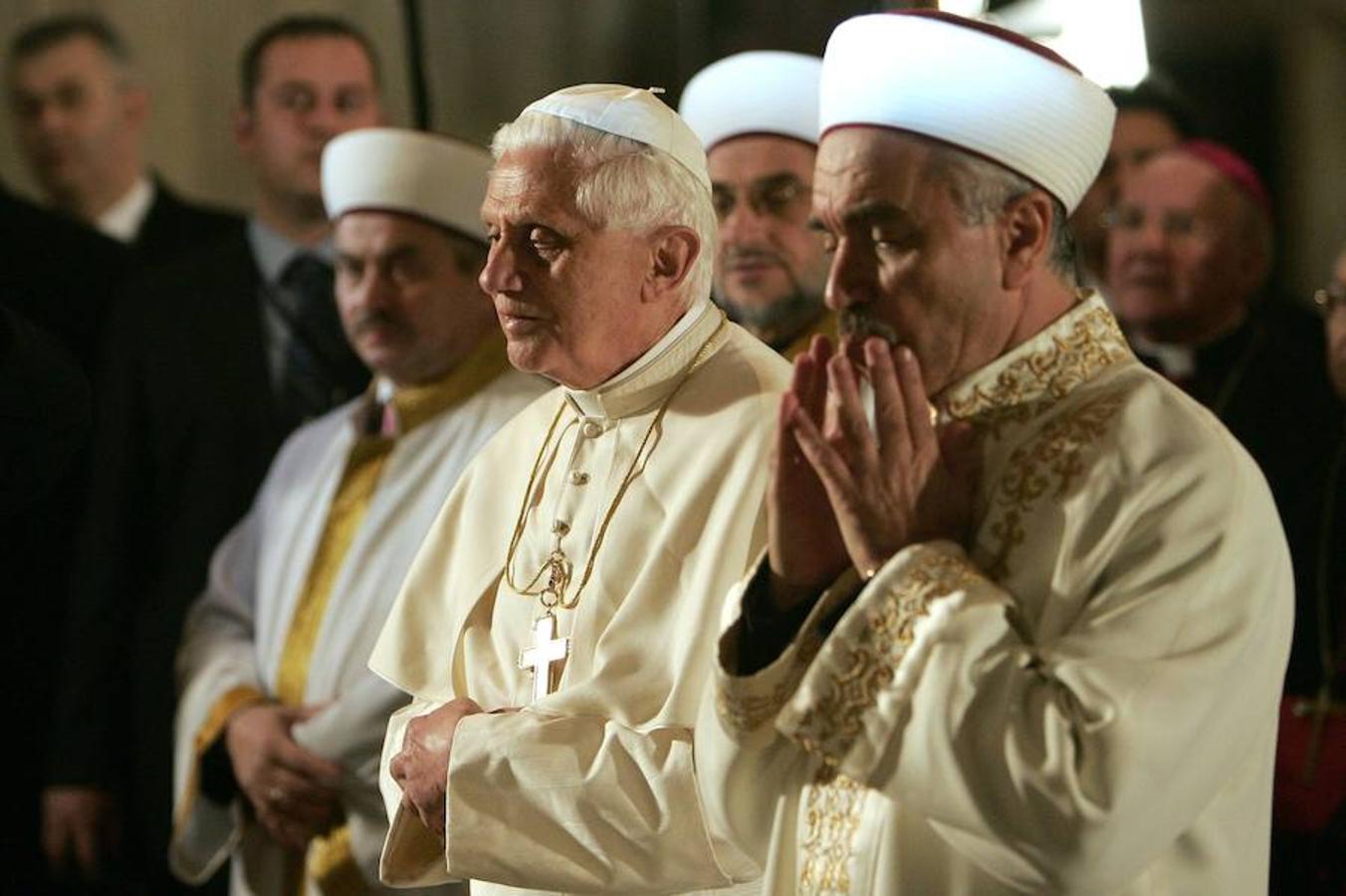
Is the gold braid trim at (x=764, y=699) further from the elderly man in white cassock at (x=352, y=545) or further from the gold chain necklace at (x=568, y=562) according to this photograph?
the elderly man in white cassock at (x=352, y=545)

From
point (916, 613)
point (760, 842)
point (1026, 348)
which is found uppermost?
point (1026, 348)

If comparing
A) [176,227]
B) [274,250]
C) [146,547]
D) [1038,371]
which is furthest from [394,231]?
[1038,371]

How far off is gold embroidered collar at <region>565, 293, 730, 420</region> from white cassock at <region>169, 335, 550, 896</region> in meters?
1.32

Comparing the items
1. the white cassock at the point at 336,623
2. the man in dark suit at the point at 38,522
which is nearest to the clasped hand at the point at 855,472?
the white cassock at the point at 336,623

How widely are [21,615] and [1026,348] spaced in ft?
14.7

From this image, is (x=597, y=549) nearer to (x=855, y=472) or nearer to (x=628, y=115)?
(x=628, y=115)

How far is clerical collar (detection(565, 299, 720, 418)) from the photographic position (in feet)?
11.4

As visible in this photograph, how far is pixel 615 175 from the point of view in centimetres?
335

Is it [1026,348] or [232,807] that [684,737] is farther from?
[232,807]

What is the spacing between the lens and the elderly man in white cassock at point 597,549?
128 inches

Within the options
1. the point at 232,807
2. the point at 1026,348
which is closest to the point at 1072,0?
the point at 232,807

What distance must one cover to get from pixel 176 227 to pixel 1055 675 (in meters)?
5.04

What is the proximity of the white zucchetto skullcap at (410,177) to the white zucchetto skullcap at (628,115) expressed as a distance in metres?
1.69

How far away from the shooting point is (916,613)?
2648 mm
